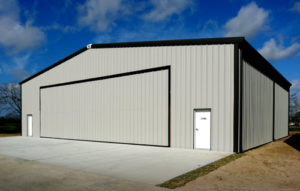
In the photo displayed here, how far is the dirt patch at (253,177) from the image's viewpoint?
6441mm

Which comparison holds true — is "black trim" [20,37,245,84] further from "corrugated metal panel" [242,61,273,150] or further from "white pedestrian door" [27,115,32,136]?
"white pedestrian door" [27,115,32,136]

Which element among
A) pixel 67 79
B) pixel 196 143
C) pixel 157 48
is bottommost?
pixel 196 143

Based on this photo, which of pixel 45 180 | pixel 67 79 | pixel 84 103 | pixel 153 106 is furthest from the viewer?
pixel 67 79

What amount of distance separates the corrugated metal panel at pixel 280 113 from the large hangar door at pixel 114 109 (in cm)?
1113

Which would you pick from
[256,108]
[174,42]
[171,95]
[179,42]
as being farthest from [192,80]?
[256,108]

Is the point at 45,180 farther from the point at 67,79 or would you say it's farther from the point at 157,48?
the point at 67,79

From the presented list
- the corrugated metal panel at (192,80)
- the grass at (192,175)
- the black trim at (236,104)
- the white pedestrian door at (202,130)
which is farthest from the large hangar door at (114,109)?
the grass at (192,175)

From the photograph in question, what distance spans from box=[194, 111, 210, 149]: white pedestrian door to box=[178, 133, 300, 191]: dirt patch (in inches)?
114

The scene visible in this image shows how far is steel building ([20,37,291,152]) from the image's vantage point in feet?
41.8

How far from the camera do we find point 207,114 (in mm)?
13125

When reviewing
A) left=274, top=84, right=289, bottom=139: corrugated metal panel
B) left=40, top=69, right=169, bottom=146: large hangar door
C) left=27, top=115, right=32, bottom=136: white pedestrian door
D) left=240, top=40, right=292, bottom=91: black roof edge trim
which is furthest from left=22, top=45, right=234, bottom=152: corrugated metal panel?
left=27, top=115, right=32, bottom=136: white pedestrian door

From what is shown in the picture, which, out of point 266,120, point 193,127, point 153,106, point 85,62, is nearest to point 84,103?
point 85,62

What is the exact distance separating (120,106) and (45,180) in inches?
407

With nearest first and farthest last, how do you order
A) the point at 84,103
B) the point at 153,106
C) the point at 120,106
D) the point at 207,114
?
1. the point at 207,114
2. the point at 153,106
3. the point at 120,106
4. the point at 84,103
